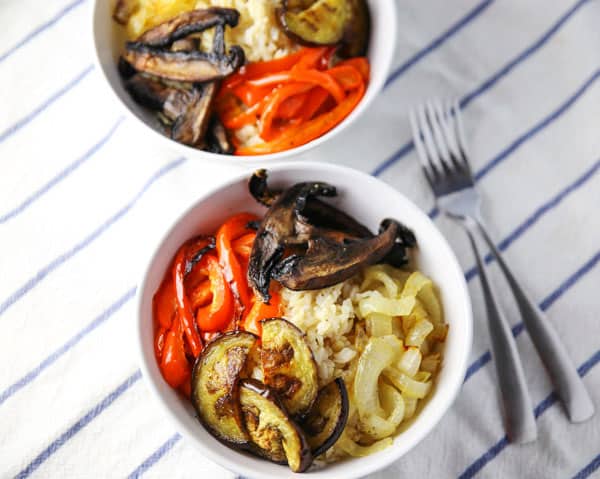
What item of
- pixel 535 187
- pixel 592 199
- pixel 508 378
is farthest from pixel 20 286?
pixel 592 199

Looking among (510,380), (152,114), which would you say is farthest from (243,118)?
(510,380)

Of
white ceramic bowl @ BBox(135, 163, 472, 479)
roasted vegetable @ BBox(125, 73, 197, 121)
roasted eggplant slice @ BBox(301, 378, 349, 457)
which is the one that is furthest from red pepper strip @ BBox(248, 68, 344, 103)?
roasted eggplant slice @ BBox(301, 378, 349, 457)

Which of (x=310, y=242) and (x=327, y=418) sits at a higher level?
(x=310, y=242)

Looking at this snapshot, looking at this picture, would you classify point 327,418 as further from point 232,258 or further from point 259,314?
point 232,258

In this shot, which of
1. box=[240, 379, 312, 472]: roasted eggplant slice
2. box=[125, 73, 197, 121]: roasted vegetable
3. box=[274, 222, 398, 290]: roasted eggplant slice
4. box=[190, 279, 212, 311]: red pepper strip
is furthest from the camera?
box=[125, 73, 197, 121]: roasted vegetable

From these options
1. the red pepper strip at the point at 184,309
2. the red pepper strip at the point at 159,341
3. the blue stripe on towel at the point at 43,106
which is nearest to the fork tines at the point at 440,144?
the red pepper strip at the point at 184,309

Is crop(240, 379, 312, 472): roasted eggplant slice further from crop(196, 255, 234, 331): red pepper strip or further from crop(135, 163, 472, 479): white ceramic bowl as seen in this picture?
crop(196, 255, 234, 331): red pepper strip
